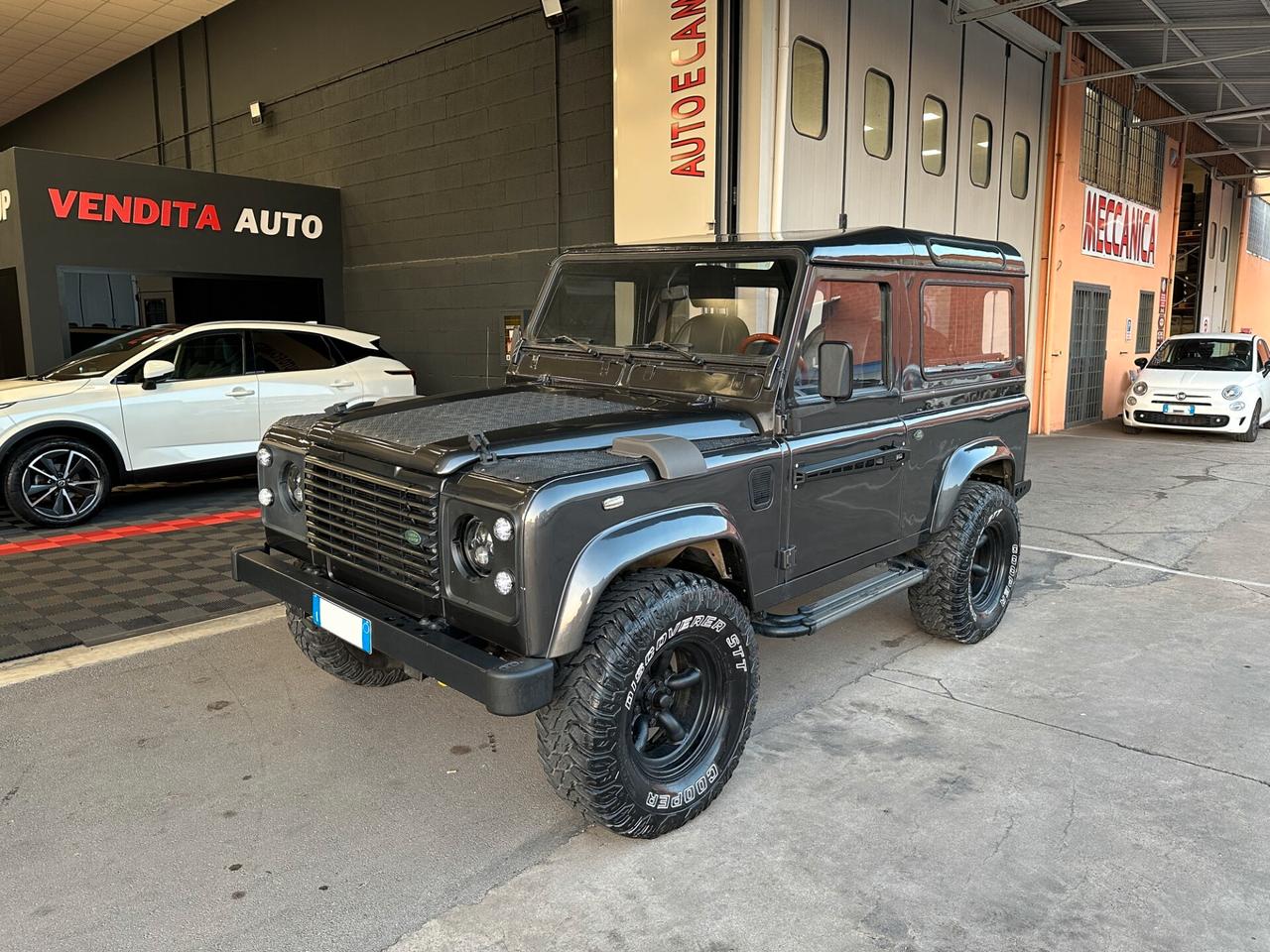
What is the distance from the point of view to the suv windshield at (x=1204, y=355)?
1338cm

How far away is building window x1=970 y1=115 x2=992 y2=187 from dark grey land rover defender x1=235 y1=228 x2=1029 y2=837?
8167mm

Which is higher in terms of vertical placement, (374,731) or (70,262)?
(70,262)

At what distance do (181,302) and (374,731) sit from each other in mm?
12406

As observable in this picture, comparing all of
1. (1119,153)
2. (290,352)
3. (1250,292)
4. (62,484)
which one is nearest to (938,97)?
(1119,153)

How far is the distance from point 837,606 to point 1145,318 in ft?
57.9

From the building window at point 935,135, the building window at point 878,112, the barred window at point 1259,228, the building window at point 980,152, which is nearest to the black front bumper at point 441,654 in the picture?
the building window at point 878,112

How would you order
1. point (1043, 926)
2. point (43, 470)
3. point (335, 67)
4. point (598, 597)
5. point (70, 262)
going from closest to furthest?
1. point (1043, 926)
2. point (598, 597)
3. point (43, 470)
4. point (70, 262)
5. point (335, 67)

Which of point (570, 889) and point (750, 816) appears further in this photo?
point (750, 816)

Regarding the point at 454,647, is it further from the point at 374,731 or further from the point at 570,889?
the point at 374,731

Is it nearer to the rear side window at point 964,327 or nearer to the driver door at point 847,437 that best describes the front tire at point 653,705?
the driver door at point 847,437

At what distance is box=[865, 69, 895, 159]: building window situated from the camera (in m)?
9.73

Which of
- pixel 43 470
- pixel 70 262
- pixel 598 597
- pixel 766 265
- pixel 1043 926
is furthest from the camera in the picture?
pixel 70 262

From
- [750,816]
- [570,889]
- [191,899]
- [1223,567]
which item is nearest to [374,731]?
[191,899]

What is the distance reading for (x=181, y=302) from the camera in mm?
13867
